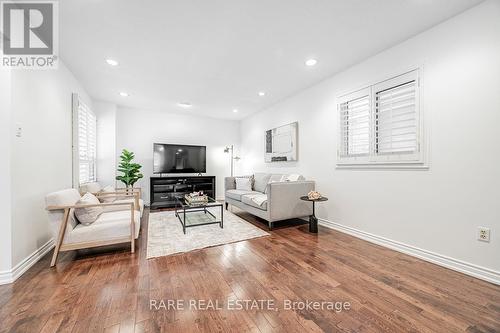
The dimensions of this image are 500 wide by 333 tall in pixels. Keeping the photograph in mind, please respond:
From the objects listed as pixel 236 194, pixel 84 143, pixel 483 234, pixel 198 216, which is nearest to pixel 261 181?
pixel 236 194

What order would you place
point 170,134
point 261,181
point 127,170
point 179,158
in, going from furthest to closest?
point 170,134 < point 179,158 < point 261,181 < point 127,170

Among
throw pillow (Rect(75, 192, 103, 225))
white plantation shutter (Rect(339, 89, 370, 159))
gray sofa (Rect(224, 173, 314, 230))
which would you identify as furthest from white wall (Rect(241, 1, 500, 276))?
throw pillow (Rect(75, 192, 103, 225))

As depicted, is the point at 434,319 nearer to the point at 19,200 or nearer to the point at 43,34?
the point at 19,200

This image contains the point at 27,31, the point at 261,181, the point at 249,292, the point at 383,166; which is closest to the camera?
the point at 249,292

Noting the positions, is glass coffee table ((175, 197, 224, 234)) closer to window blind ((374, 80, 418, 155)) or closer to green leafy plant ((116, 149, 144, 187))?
green leafy plant ((116, 149, 144, 187))

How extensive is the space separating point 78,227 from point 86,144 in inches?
90.7

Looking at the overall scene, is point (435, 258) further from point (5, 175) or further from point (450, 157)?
point (5, 175)

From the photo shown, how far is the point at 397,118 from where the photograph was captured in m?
2.52

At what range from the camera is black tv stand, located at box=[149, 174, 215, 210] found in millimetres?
5031

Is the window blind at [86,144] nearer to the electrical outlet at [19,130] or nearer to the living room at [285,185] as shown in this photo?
the living room at [285,185]

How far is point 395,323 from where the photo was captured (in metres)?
1.34

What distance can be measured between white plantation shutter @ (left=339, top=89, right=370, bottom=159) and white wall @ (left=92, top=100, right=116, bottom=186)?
4.93 m

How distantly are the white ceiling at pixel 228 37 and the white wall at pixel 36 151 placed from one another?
1.96 ft

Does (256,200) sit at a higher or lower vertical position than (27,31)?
lower
